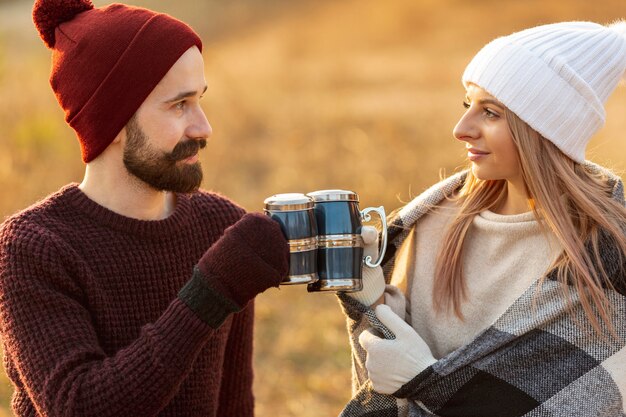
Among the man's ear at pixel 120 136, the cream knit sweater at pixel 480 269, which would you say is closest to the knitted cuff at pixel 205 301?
the man's ear at pixel 120 136

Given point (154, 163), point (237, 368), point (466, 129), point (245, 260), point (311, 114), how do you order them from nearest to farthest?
point (245, 260) < point (154, 163) < point (466, 129) < point (237, 368) < point (311, 114)

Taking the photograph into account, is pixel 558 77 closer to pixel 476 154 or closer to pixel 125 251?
pixel 476 154

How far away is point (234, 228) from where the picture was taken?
95.5 inches

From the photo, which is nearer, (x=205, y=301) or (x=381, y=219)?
(x=205, y=301)

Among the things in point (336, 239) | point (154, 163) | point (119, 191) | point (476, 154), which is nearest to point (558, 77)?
point (476, 154)

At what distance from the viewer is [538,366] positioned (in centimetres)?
276

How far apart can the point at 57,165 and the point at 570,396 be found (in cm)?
590

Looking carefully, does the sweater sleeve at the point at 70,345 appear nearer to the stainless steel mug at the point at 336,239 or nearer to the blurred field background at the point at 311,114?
the stainless steel mug at the point at 336,239

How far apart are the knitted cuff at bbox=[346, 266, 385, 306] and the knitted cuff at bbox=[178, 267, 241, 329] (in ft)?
2.01

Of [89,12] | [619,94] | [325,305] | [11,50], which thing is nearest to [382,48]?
[619,94]

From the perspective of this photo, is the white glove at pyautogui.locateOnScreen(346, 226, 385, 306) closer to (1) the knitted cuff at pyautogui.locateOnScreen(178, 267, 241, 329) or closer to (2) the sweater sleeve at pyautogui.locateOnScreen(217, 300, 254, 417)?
(2) the sweater sleeve at pyautogui.locateOnScreen(217, 300, 254, 417)

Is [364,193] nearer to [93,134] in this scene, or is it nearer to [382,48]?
[93,134]

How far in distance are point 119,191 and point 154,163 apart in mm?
158

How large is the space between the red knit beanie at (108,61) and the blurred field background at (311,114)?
6.60ft
